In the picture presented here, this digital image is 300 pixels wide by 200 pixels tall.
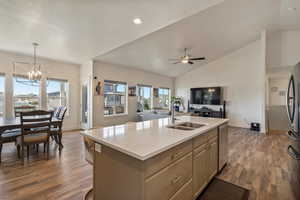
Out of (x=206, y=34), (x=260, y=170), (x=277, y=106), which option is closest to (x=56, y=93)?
(x=206, y=34)

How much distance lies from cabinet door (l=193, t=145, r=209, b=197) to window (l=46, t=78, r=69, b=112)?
5.52 m

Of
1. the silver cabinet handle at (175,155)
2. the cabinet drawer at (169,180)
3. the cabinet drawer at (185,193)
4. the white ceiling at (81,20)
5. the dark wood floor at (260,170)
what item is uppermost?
the white ceiling at (81,20)

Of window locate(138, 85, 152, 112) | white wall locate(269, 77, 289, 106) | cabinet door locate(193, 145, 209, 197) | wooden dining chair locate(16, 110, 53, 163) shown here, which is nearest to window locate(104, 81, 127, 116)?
window locate(138, 85, 152, 112)

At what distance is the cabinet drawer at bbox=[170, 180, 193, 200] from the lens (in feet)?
4.56

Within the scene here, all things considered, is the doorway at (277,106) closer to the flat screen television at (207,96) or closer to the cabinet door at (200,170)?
the flat screen television at (207,96)

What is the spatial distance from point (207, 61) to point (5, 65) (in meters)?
8.35

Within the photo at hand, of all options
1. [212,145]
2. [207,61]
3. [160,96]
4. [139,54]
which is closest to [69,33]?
[139,54]

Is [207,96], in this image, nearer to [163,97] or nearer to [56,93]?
[163,97]

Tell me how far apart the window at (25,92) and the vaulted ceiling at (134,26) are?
1.00 metres

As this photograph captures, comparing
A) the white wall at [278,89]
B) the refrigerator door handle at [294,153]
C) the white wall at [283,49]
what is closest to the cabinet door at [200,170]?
the refrigerator door handle at [294,153]

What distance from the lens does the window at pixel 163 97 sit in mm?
8492

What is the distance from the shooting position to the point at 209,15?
12.7 ft

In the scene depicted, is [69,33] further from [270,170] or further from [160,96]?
[160,96]

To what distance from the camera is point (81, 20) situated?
3.09 meters
